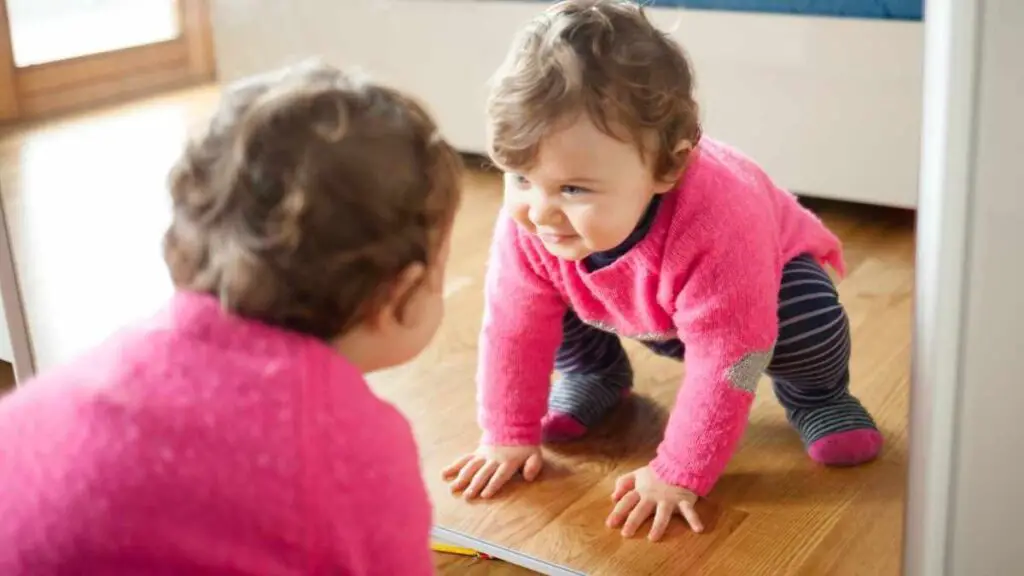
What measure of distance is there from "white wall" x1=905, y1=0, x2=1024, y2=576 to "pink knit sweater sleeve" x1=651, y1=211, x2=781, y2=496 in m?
0.21

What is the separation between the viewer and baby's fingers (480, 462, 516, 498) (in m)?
1.02

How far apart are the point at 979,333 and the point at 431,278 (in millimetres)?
317

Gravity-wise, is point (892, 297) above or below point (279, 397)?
below

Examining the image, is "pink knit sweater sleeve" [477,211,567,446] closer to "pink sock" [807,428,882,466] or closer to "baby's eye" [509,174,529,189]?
"baby's eye" [509,174,529,189]

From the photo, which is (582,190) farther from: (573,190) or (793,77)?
(793,77)

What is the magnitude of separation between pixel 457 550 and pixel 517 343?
198mm

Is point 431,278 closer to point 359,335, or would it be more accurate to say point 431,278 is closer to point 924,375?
point 359,335

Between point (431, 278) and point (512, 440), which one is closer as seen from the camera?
point (431, 278)

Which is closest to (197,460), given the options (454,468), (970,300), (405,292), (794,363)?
(405,292)

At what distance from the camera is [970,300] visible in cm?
67

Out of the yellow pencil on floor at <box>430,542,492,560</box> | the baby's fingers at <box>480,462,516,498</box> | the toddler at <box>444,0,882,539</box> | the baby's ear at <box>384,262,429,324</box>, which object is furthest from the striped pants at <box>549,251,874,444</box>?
the baby's ear at <box>384,262,429,324</box>

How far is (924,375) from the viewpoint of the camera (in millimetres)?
714

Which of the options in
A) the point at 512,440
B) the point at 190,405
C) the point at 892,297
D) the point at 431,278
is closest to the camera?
the point at 190,405

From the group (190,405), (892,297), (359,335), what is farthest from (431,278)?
(892,297)
